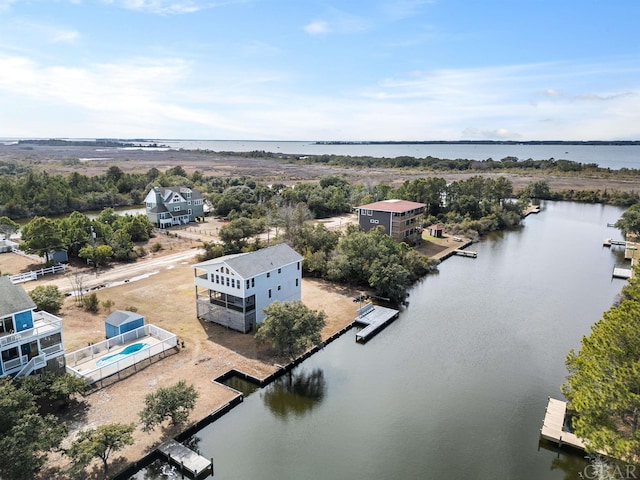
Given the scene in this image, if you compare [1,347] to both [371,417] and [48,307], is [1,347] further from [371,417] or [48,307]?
[371,417]

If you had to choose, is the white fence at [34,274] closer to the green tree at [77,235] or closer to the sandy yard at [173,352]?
the sandy yard at [173,352]

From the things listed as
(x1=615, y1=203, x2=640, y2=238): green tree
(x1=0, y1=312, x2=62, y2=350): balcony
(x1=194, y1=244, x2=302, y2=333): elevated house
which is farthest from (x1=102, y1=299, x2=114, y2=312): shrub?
(x1=615, y1=203, x2=640, y2=238): green tree

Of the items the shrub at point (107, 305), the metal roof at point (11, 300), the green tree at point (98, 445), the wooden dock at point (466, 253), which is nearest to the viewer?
the green tree at point (98, 445)

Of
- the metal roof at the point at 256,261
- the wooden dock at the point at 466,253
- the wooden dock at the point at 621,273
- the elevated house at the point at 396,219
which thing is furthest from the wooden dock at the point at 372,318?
the wooden dock at the point at 621,273

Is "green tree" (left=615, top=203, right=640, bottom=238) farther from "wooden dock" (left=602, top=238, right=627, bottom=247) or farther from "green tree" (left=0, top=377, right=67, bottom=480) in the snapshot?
"green tree" (left=0, top=377, right=67, bottom=480)

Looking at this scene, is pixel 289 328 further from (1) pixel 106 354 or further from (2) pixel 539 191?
(2) pixel 539 191
